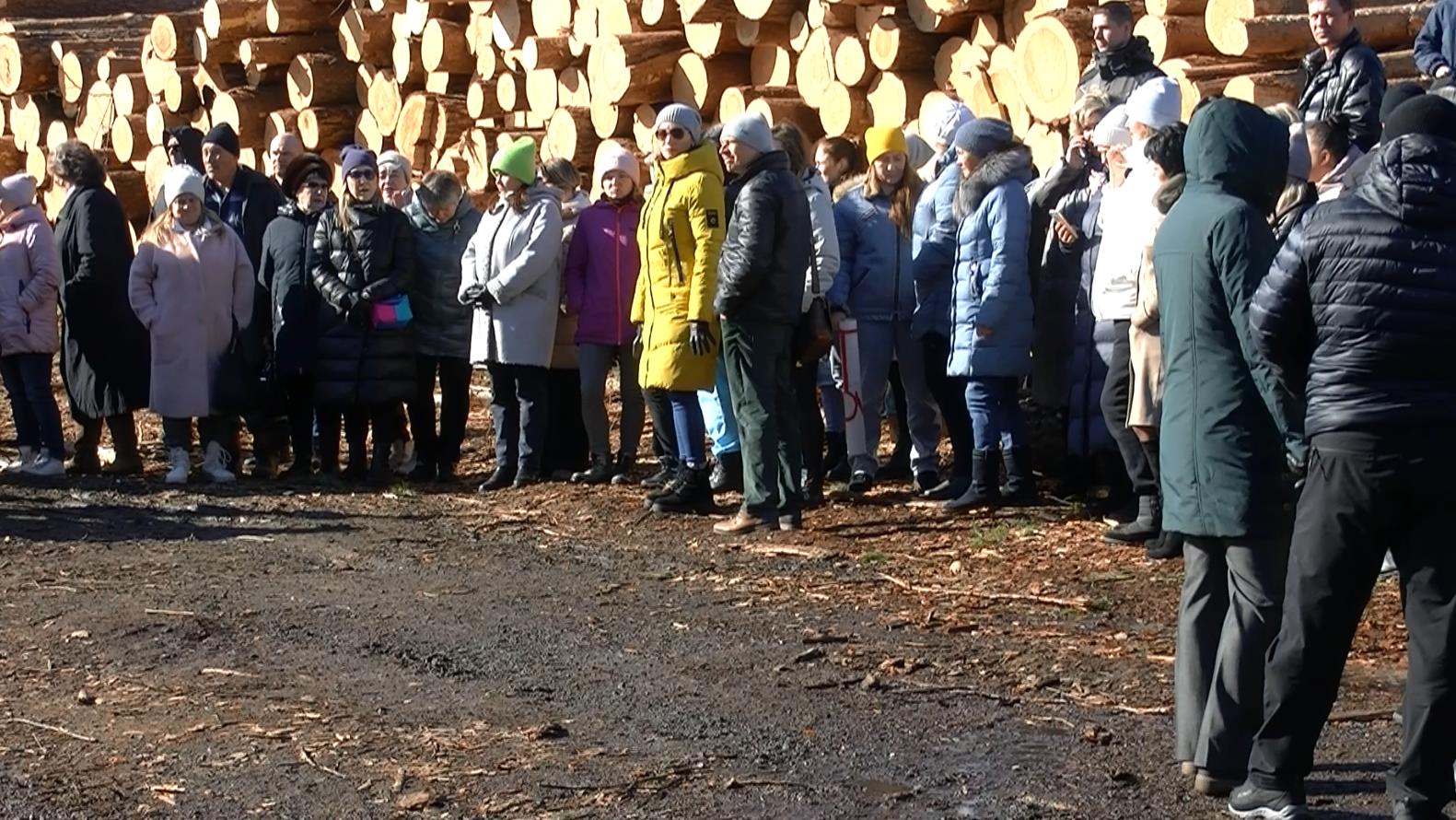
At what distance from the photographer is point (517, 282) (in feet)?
39.3

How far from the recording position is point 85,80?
19.5 metres

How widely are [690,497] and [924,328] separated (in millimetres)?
1449

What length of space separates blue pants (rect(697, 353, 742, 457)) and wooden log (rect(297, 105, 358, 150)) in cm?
716

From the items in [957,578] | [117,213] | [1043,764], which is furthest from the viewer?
[117,213]

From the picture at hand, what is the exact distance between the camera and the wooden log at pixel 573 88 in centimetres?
1541

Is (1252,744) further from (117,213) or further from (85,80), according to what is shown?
(85,80)

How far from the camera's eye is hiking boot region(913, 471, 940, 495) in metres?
11.4

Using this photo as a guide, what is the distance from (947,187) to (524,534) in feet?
8.85

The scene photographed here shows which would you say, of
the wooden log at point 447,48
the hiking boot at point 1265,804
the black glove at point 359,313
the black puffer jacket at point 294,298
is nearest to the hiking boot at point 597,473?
the black glove at point 359,313

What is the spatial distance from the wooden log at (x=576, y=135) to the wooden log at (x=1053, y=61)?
3.91m

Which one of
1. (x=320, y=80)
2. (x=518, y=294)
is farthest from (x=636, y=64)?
(x=320, y=80)

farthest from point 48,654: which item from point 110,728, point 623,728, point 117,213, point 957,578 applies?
point 117,213

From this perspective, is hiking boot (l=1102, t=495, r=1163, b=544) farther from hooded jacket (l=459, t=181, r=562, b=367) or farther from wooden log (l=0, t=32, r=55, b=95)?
wooden log (l=0, t=32, r=55, b=95)

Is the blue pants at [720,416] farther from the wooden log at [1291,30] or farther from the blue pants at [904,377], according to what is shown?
the wooden log at [1291,30]
